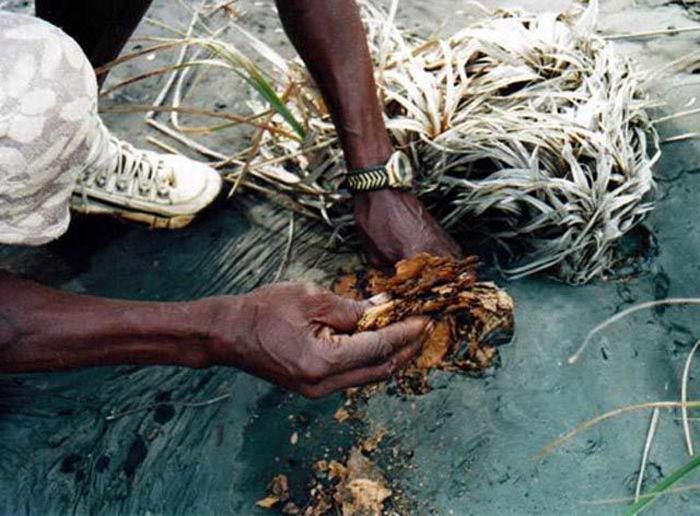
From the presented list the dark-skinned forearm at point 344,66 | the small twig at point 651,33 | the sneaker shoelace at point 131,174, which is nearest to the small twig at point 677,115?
the small twig at point 651,33

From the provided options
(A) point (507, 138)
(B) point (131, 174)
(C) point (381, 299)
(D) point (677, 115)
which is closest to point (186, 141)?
(B) point (131, 174)

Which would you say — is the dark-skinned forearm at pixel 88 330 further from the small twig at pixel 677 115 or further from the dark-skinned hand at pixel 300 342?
the small twig at pixel 677 115

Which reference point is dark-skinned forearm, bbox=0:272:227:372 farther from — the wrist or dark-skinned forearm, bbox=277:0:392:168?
dark-skinned forearm, bbox=277:0:392:168

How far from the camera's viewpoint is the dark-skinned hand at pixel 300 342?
1.28 metres

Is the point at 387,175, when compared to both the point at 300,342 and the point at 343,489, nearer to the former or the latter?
the point at 300,342

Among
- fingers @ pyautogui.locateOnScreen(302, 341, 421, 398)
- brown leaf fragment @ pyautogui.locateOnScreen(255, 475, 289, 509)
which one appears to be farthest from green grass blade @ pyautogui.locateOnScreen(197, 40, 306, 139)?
brown leaf fragment @ pyautogui.locateOnScreen(255, 475, 289, 509)

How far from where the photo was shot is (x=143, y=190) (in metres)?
1.98

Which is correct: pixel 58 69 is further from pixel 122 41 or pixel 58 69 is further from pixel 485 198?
pixel 485 198

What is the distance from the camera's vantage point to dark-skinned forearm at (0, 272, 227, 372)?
1278mm

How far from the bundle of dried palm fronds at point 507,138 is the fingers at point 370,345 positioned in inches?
18.4

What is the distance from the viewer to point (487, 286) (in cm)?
154

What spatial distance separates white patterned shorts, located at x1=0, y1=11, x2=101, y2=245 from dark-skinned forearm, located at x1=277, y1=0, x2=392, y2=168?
43 centimetres

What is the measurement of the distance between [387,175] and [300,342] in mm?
475

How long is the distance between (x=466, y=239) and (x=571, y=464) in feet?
1.88
